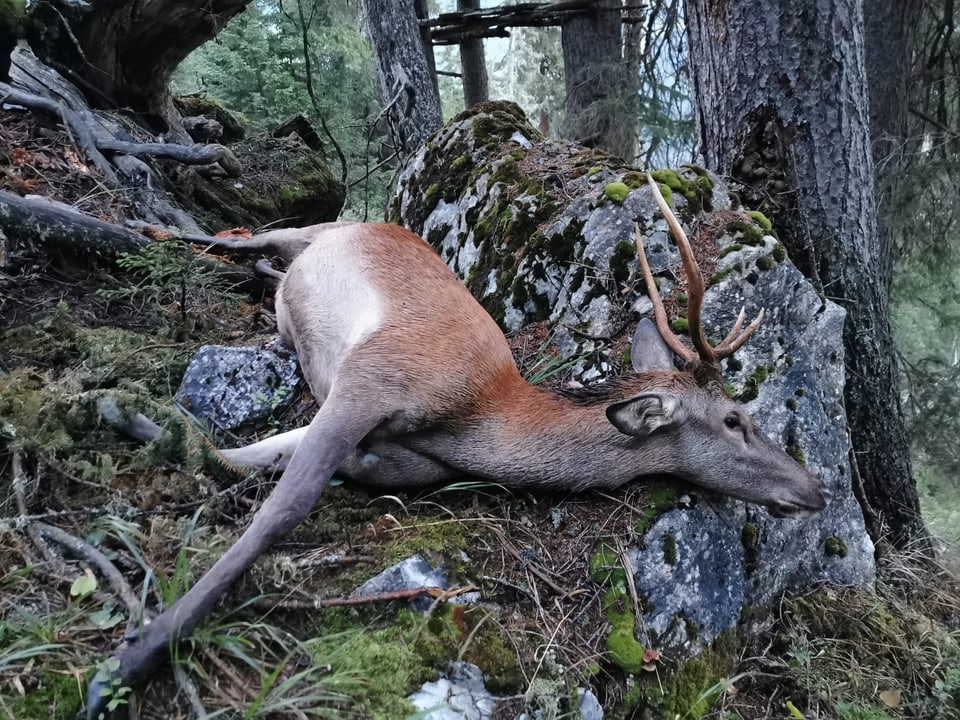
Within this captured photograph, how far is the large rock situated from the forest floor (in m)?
0.19

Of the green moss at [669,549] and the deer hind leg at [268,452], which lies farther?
→ the deer hind leg at [268,452]

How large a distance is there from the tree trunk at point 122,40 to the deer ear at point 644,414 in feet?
19.9

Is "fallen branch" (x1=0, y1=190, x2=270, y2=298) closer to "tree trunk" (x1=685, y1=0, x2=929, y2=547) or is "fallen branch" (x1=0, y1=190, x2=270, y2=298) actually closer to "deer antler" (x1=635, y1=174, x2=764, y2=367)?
"deer antler" (x1=635, y1=174, x2=764, y2=367)

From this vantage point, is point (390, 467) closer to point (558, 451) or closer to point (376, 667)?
point (558, 451)

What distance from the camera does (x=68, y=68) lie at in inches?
267

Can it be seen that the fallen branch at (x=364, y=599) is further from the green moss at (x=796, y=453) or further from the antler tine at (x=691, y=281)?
the green moss at (x=796, y=453)

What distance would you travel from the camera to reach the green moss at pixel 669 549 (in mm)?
3174

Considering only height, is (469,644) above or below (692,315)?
below

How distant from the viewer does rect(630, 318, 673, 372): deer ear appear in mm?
3689

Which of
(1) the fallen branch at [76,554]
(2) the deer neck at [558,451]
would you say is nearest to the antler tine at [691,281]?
(2) the deer neck at [558,451]

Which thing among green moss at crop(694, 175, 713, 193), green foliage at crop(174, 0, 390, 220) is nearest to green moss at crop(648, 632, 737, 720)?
green moss at crop(694, 175, 713, 193)

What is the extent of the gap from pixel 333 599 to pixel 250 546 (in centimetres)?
37

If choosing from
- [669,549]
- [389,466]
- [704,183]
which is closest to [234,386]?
[389,466]

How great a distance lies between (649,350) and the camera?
3719mm
